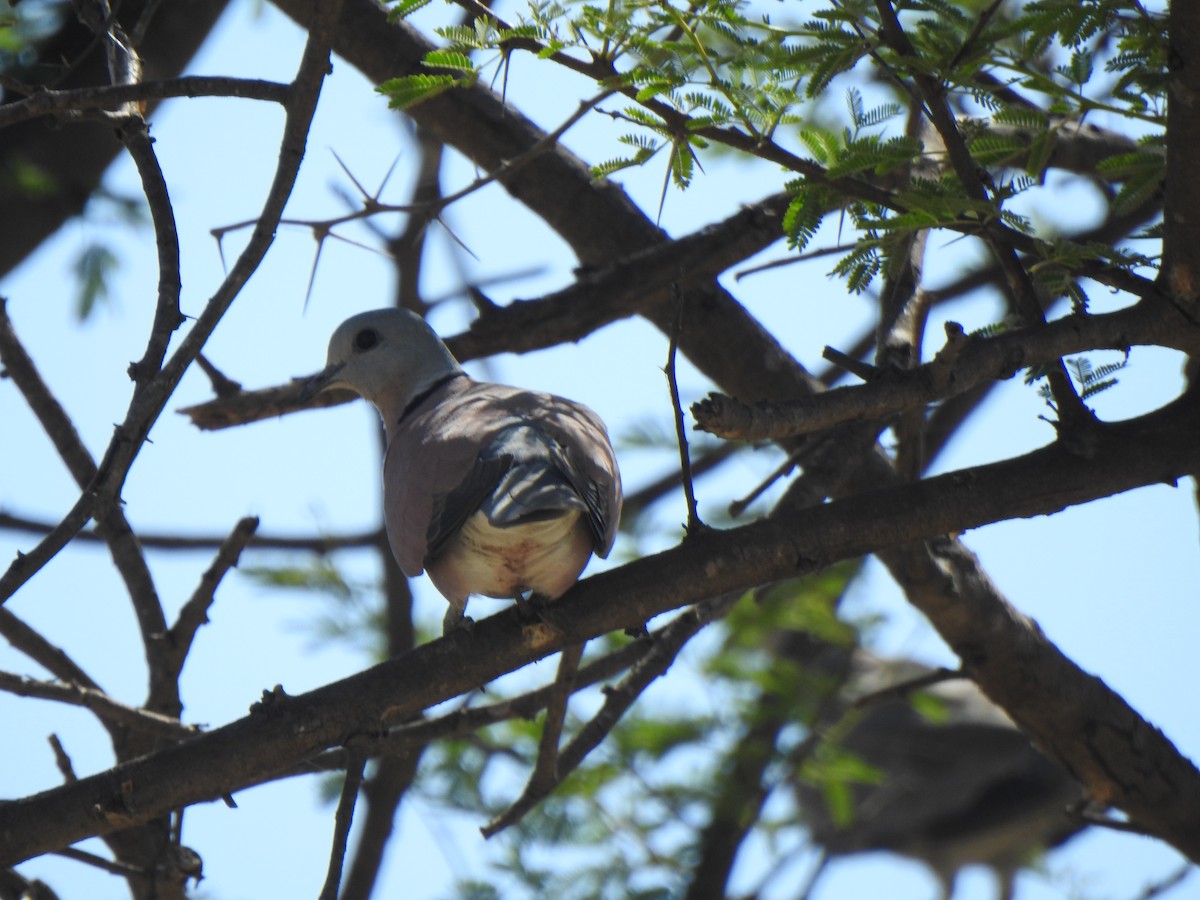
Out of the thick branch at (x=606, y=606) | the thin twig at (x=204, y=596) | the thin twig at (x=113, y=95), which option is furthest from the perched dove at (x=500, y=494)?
the thin twig at (x=113, y=95)

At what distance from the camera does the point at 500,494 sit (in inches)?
119

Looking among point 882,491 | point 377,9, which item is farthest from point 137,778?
point 377,9

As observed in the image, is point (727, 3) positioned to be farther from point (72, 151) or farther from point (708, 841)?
point (708, 841)

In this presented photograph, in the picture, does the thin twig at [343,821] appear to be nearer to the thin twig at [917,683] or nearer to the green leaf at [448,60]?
the green leaf at [448,60]

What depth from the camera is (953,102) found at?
4.88 meters

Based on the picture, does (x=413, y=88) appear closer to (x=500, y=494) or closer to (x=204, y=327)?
(x=204, y=327)

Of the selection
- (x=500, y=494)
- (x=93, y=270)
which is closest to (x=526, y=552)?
(x=500, y=494)

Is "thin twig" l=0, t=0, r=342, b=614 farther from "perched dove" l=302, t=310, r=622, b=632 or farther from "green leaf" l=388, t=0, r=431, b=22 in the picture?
"perched dove" l=302, t=310, r=622, b=632

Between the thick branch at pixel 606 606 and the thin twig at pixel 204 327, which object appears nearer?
the thin twig at pixel 204 327

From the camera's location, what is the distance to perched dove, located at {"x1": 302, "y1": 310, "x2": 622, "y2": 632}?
3.08 meters

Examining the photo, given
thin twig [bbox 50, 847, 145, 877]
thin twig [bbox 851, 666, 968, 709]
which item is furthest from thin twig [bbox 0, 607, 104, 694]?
thin twig [bbox 851, 666, 968, 709]

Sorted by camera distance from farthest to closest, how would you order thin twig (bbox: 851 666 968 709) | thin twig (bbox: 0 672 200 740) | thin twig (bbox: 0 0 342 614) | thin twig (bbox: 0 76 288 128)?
1. thin twig (bbox: 851 666 968 709)
2. thin twig (bbox: 0 672 200 740)
3. thin twig (bbox: 0 76 288 128)
4. thin twig (bbox: 0 0 342 614)

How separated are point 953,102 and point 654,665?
241 cm

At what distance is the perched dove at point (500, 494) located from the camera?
10.1ft
